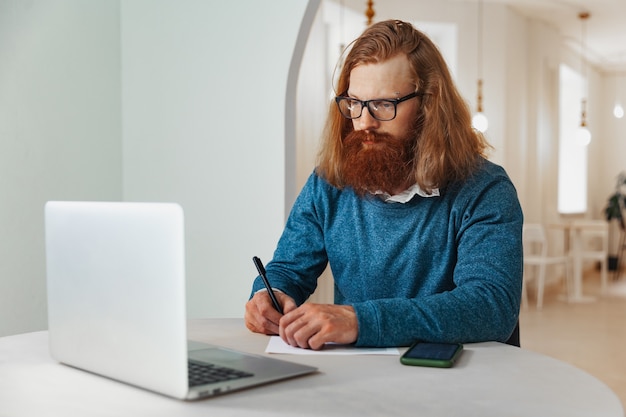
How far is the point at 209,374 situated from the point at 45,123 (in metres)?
1.88

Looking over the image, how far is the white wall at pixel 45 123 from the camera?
2578mm

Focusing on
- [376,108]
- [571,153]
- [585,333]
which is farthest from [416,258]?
[571,153]

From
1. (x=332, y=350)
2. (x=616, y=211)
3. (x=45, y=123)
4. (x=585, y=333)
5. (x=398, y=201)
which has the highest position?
(x=45, y=123)

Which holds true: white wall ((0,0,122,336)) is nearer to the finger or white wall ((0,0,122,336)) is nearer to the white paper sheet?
the finger

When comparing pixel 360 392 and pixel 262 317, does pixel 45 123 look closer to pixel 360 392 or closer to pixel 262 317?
pixel 262 317

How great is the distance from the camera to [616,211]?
35.7ft

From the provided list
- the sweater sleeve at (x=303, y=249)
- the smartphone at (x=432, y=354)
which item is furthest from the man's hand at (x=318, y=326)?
the sweater sleeve at (x=303, y=249)

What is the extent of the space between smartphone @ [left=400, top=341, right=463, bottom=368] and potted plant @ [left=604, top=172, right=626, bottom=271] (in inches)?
407

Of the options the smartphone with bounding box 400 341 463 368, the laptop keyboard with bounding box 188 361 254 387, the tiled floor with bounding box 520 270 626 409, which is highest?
the laptop keyboard with bounding box 188 361 254 387

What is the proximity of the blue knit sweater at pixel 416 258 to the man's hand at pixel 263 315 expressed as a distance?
0.17 metres

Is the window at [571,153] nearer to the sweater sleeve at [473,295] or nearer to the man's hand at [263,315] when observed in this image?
the sweater sleeve at [473,295]

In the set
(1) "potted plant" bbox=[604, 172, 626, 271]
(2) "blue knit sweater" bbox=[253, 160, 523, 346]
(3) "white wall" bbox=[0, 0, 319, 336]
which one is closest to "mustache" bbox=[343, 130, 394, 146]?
(2) "blue knit sweater" bbox=[253, 160, 523, 346]

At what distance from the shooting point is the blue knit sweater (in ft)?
4.62

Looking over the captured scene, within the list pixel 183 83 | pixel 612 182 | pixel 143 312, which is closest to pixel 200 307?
pixel 183 83
